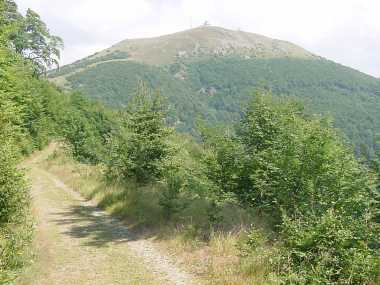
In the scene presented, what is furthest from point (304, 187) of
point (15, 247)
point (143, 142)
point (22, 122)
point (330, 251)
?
point (22, 122)

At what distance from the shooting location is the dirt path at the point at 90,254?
34.6 ft

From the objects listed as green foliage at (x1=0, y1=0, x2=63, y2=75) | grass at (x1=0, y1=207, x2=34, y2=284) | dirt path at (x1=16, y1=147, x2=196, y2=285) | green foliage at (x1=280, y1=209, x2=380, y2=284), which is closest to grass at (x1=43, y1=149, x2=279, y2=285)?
dirt path at (x1=16, y1=147, x2=196, y2=285)

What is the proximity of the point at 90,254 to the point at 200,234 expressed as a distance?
3318mm

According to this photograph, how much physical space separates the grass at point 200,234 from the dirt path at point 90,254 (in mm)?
496

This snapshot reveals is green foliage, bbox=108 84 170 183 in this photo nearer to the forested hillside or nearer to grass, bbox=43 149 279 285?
grass, bbox=43 149 279 285

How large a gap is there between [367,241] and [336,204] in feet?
4.20

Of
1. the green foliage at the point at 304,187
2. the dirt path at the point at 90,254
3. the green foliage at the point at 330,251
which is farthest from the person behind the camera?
the dirt path at the point at 90,254

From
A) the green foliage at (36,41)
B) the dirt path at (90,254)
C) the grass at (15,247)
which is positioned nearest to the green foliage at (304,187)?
the dirt path at (90,254)

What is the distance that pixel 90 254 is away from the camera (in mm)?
12414

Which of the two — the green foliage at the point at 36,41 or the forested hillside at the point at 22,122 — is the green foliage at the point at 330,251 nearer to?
the forested hillside at the point at 22,122

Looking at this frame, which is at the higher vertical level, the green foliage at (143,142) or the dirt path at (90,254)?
the green foliage at (143,142)

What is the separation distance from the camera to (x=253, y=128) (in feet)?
49.2

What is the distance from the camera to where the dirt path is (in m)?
10.5

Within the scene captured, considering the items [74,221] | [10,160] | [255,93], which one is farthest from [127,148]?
[10,160]
